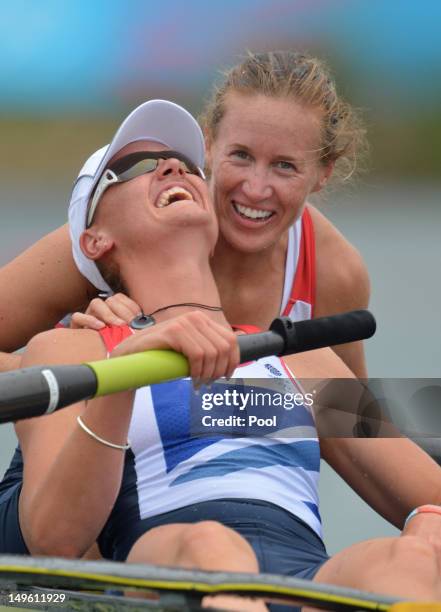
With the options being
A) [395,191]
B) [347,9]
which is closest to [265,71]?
[395,191]

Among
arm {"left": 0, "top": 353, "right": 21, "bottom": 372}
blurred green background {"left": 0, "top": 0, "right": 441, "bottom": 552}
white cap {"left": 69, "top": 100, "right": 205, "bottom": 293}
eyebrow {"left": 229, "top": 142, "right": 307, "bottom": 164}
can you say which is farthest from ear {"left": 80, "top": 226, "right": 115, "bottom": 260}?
blurred green background {"left": 0, "top": 0, "right": 441, "bottom": 552}

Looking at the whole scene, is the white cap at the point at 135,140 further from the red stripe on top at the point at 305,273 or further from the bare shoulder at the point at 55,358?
the red stripe on top at the point at 305,273

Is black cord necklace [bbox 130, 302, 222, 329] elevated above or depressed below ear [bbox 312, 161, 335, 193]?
below

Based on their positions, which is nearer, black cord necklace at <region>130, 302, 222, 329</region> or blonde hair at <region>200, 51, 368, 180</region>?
black cord necklace at <region>130, 302, 222, 329</region>

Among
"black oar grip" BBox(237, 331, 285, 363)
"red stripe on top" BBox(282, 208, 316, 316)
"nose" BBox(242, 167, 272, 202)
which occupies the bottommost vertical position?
"black oar grip" BBox(237, 331, 285, 363)

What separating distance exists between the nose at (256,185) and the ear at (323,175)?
0.57 ft

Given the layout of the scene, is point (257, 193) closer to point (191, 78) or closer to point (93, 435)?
point (93, 435)

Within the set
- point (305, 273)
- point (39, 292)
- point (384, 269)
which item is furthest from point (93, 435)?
point (384, 269)

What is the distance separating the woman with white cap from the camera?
2602 millimetres

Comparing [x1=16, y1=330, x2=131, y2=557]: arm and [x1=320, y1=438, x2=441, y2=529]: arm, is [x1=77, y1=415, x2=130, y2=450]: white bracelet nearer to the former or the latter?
[x1=16, y1=330, x2=131, y2=557]: arm

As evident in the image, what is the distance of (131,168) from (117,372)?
0.77 metres

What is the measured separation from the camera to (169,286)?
2277mm

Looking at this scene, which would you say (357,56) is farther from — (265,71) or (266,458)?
(266,458)

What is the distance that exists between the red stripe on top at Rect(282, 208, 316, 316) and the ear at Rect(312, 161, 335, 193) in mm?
114
